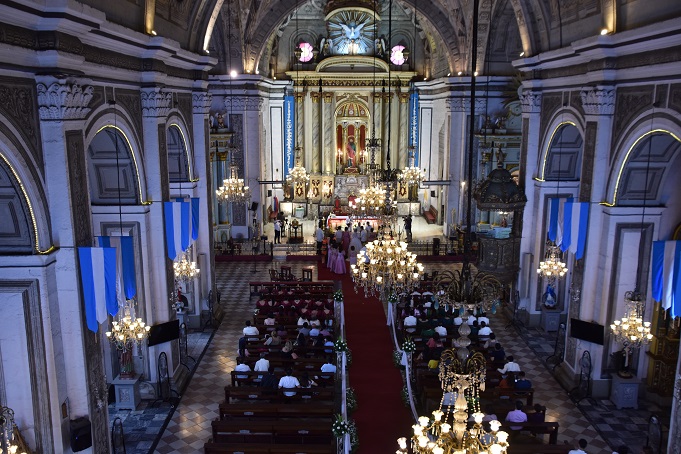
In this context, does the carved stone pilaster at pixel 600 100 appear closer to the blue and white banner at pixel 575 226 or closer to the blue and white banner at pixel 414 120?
the blue and white banner at pixel 575 226

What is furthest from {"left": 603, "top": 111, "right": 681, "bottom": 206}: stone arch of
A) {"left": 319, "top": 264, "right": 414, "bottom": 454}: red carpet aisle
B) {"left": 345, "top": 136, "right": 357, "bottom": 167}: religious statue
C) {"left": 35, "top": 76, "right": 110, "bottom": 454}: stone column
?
{"left": 345, "top": 136, "right": 357, "bottom": 167}: religious statue

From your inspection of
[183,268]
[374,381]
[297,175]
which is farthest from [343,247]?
[374,381]

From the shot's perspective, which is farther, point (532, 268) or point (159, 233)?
point (532, 268)

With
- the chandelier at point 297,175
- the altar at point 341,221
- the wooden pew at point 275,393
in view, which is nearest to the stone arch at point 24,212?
the wooden pew at point 275,393

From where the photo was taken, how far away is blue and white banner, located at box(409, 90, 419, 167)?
115ft

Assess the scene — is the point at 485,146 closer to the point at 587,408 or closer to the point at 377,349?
the point at 377,349

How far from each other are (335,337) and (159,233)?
19.8 ft

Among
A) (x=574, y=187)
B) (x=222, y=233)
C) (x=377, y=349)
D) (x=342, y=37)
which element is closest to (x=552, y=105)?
(x=574, y=187)

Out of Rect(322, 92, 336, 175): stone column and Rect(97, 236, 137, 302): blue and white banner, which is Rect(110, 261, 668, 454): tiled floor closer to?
Rect(97, 236, 137, 302): blue and white banner

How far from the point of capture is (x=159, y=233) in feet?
47.1

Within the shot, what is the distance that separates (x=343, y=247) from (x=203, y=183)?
1011 centimetres

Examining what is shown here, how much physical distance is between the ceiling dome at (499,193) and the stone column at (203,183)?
8921 millimetres

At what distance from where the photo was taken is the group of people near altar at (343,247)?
83.6ft

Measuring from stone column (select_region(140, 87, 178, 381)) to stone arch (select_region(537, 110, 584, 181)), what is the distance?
1106cm
